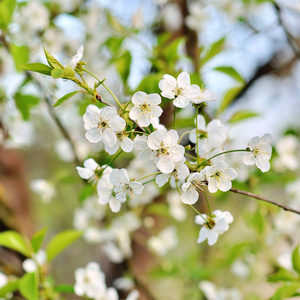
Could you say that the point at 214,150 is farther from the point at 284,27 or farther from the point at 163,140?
the point at 284,27

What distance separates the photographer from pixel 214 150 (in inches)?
31.7

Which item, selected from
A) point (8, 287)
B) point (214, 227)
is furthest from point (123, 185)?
point (8, 287)

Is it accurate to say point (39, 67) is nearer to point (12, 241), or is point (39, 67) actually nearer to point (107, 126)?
point (107, 126)

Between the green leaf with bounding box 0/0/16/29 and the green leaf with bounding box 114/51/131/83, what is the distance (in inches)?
16.2

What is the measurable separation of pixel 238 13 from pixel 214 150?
1522 mm

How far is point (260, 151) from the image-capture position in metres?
0.72

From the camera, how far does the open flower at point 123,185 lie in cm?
70

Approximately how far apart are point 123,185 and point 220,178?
0.63 feet

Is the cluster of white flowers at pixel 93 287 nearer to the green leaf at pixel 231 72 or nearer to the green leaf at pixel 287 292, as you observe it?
the green leaf at pixel 287 292

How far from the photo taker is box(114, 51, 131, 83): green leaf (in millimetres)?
1313

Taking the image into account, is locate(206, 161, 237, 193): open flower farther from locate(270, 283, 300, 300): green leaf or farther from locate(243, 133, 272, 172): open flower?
locate(270, 283, 300, 300): green leaf

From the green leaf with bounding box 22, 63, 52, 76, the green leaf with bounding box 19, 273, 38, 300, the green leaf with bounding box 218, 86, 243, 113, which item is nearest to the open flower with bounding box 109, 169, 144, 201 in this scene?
the green leaf with bounding box 22, 63, 52, 76

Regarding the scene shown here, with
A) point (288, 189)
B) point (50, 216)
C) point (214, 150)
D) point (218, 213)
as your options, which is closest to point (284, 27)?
point (288, 189)

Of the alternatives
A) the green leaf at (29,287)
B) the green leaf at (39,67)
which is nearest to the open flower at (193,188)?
the green leaf at (39,67)
